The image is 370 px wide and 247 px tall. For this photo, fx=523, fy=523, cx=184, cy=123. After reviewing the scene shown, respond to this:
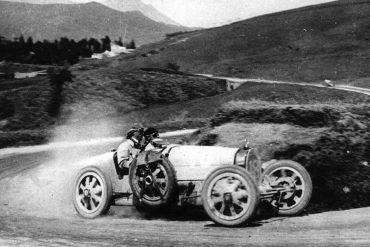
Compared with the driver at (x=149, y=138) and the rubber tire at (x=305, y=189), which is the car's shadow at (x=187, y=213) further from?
the driver at (x=149, y=138)

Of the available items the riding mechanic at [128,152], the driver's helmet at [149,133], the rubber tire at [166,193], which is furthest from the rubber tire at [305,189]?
the riding mechanic at [128,152]

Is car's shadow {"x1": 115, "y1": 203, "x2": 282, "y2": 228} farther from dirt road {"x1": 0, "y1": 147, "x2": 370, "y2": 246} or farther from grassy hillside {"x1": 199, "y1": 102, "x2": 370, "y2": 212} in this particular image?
grassy hillside {"x1": 199, "y1": 102, "x2": 370, "y2": 212}

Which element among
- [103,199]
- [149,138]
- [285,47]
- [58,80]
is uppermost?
[285,47]

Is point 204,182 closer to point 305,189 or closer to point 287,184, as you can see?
point 287,184

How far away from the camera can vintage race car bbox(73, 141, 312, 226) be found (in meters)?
7.42

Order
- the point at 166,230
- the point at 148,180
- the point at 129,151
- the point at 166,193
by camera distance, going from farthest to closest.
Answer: the point at 129,151 → the point at 148,180 → the point at 166,193 → the point at 166,230

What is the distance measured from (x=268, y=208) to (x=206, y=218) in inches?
39.4

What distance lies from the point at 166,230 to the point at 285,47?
8391cm

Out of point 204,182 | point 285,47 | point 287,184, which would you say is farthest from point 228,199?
point 285,47

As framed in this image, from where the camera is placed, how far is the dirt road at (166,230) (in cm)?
609

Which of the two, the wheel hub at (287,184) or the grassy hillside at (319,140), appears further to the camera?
the grassy hillside at (319,140)

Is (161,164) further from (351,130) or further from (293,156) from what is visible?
(351,130)

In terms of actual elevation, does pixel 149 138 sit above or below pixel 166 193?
above

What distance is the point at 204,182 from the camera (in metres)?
7.57
